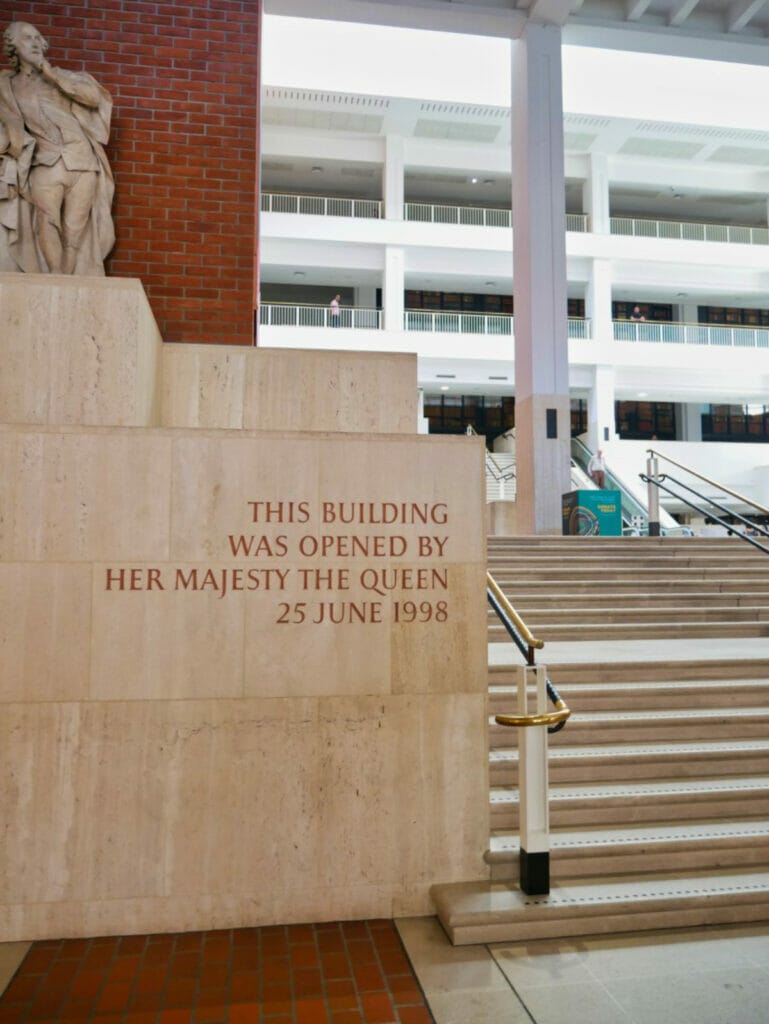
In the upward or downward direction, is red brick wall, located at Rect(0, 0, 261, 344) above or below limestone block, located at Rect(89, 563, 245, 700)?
above

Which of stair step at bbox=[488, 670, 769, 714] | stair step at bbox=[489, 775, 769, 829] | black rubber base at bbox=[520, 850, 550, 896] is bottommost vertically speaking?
black rubber base at bbox=[520, 850, 550, 896]

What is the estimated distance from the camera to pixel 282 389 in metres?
4.97

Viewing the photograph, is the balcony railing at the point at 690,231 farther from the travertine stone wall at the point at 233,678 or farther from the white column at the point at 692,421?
the travertine stone wall at the point at 233,678

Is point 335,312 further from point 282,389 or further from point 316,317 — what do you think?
point 282,389

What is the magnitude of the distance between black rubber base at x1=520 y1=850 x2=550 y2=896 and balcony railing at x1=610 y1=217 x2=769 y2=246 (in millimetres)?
26101

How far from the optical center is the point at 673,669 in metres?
5.65

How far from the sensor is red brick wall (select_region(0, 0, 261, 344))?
621 centimetres

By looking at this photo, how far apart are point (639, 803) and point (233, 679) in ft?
7.15

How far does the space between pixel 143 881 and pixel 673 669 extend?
12.0ft

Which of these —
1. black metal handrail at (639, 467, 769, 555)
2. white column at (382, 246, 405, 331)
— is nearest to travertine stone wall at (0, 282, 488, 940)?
black metal handrail at (639, 467, 769, 555)

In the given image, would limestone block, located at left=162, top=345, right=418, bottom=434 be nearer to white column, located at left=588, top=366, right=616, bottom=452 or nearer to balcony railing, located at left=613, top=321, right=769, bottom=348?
white column, located at left=588, top=366, right=616, bottom=452

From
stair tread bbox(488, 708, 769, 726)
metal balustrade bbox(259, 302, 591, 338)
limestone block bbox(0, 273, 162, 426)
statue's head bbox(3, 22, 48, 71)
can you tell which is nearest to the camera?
limestone block bbox(0, 273, 162, 426)

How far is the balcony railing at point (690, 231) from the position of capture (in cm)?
2678

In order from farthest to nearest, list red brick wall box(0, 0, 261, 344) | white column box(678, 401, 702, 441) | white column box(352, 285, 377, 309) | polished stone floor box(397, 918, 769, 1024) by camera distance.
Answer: white column box(678, 401, 702, 441) → white column box(352, 285, 377, 309) → red brick wall box(0, 0, 261, 344) → polished stone floor box(397, 918, 769, 1024)
